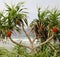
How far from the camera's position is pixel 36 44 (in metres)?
14.1

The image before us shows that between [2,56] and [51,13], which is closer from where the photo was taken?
[2,56]

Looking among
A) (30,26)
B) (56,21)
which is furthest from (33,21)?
(56,21)

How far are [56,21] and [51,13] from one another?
471mm

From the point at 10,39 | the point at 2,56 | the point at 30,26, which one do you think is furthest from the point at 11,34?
the point at 2,56

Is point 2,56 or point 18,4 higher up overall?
point 18,4

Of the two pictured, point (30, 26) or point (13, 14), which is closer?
point (13, 14)

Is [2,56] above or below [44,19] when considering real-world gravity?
below

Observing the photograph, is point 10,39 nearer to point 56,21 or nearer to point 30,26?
point 30,26

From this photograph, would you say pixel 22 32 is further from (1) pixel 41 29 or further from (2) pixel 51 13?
(2) pixel 51 13

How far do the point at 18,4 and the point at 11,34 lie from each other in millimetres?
1556

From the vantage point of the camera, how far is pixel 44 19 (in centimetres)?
1320

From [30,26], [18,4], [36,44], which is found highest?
[18,4]

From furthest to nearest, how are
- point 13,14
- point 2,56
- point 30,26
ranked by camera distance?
point 30,26 → point 13,14 → point 2,56

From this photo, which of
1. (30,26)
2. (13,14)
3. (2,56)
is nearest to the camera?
(2,56)
